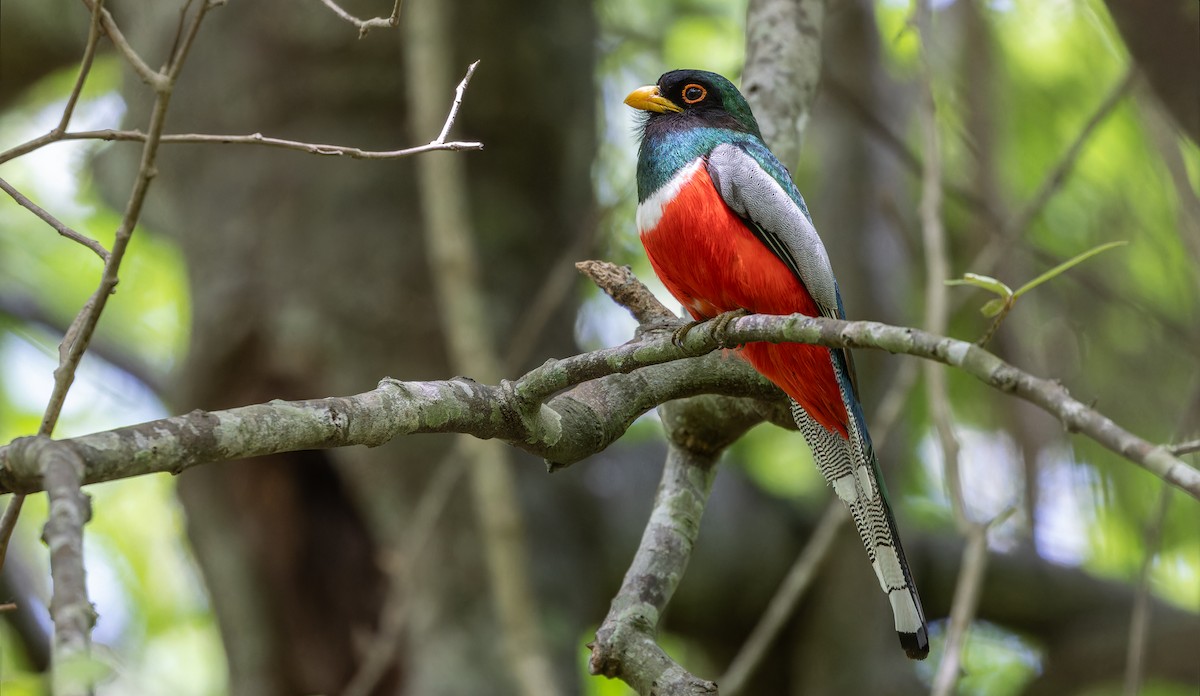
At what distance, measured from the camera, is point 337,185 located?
6227 mm

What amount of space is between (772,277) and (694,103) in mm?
1020

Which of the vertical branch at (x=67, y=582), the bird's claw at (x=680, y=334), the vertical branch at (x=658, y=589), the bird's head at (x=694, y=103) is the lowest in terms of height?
the vertical branch at (x=67, y=582)

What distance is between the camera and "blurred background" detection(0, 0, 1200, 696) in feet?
19.2

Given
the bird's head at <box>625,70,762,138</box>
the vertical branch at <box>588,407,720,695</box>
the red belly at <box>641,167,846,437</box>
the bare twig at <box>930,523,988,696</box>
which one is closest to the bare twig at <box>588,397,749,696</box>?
the vertical branch at <box>588,407,720,695</box>

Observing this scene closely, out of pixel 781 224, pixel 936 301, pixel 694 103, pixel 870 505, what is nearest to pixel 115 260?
pixel 781 224

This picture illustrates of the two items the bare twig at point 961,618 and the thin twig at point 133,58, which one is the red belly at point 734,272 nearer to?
the bare twig at point 961,618

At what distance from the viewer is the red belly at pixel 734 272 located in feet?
11.6

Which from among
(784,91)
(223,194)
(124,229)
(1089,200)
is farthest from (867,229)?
(124,229)

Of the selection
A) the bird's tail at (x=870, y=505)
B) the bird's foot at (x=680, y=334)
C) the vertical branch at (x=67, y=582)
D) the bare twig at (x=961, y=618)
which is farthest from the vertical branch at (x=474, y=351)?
the vertical branch at (x=67, y=582)

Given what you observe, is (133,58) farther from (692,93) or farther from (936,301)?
(936,301)

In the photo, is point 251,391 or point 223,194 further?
point 223,194

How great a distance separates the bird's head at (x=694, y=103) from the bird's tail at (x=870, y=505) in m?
1.07

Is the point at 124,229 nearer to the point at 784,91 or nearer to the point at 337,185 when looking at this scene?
the point at 784,91

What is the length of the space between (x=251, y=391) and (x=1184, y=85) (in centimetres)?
432
